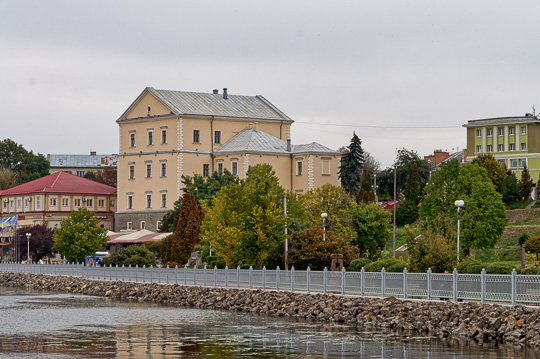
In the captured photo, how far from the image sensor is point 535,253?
219ft

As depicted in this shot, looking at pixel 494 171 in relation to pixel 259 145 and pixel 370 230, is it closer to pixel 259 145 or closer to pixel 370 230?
pixel 259 145

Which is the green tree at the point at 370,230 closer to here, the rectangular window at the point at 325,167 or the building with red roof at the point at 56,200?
the rectangular window at the point at 325,167

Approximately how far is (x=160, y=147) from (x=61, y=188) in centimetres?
1916

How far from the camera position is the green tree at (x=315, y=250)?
5112 centimetres

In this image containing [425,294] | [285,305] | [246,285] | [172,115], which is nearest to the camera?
[425,294]

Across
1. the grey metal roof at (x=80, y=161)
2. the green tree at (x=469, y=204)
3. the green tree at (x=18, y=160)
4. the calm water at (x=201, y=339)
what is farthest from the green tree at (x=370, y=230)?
the grey metal roof at (x=80, y=161)

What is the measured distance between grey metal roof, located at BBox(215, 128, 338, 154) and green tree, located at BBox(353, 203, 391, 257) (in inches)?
1426

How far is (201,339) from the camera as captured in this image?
32.3m

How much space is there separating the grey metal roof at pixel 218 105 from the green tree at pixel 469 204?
130 ft

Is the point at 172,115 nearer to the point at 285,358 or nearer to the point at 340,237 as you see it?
the point at 340,237

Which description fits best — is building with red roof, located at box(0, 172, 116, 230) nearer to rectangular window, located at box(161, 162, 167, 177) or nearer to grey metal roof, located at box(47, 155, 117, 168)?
rectangular window, located at box(161, 162, 167, 177)

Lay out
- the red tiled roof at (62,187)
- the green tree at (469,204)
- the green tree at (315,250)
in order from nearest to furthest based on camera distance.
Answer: the green tree at (315,250) < the green tree at (469,204) < the red tiled roof at (62,187)

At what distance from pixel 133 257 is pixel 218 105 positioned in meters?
39.7

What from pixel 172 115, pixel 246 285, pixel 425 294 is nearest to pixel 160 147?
pixel 172 115
